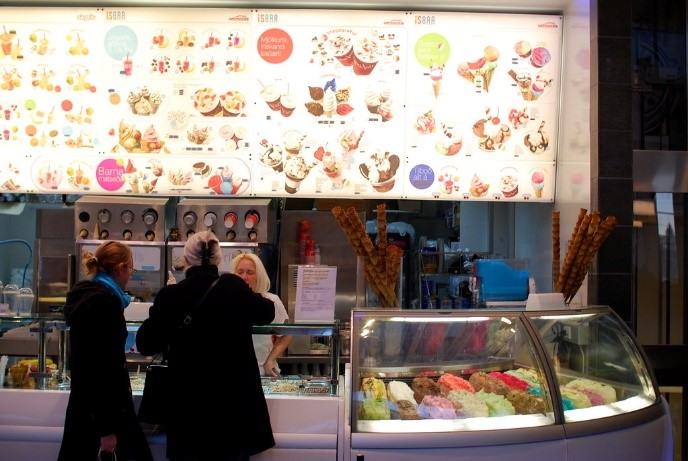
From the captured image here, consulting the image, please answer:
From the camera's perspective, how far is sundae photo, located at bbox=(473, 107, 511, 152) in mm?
6105

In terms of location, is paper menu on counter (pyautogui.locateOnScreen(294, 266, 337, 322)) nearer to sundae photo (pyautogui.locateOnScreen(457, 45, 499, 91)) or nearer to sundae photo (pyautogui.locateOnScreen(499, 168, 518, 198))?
sundae photo (pyautogui.locateOnScreen(499, 168, 518, 198))

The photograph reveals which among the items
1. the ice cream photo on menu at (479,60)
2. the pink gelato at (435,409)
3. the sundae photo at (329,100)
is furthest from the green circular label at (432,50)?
the pink gelato at (435,409)

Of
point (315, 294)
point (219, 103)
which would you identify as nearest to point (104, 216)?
point (219, 103)

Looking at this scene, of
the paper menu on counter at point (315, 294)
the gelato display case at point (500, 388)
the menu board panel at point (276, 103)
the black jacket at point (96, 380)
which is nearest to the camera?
the black jacket at point (96, 380)

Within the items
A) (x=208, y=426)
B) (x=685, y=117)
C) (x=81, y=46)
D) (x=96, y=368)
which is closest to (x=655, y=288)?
(x=685, y=117)

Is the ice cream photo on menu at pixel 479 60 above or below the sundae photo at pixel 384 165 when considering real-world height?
above

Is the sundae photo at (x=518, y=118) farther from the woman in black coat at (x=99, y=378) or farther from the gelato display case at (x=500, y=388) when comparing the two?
the woman in black coat at (x=99, y=378)

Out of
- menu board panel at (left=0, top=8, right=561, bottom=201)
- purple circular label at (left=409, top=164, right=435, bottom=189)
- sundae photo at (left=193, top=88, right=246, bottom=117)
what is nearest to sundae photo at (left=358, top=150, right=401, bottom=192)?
menu board panel at (left=0, top=8, right=561, bottom=201)

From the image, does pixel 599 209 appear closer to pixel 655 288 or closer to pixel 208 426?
pixel 655 288

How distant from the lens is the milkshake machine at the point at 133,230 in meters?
5.95

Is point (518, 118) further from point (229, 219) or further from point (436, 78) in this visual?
point (229, 219)

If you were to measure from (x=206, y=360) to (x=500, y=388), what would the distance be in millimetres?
1602

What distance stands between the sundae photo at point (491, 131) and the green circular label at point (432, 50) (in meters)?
0.58

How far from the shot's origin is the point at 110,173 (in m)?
6.11
